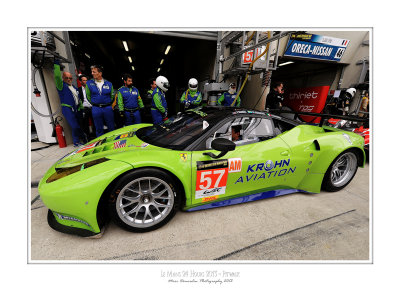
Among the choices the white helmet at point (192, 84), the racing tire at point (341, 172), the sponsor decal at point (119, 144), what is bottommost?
the racing tire at point (341, 172)

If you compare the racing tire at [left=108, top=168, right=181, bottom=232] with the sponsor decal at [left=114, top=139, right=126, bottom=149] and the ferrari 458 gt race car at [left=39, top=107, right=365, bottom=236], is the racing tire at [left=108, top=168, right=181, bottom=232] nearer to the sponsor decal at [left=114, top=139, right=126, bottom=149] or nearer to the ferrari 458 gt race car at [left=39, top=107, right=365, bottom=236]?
the ferrari 458 gt race car at [left=39, top=107, right=365, bottom=236]

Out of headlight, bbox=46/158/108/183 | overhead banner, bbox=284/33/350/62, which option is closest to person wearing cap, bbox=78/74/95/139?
headlight, bbox=46/158/108/183

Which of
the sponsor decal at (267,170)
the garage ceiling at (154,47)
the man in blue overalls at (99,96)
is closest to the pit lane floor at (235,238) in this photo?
the sponsor decal at (267,170)

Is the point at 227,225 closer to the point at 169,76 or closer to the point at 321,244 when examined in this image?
the point at 321,244

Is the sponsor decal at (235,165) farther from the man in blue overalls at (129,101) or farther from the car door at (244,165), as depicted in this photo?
the man in blue overalls at (129,101)

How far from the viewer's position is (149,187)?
4.92 ft

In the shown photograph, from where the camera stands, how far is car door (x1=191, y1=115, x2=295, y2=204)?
1.57 meters

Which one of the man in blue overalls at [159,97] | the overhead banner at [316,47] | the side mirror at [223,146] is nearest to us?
the side mirror at [223,146]

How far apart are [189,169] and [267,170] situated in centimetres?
84

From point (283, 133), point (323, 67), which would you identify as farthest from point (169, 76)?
point (283, 133)

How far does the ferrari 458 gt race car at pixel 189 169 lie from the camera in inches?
52.0

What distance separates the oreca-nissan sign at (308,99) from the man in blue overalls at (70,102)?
21.4 feet

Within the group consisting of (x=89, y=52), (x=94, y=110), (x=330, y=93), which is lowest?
(x=94, y=110)

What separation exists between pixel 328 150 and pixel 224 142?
143cm
